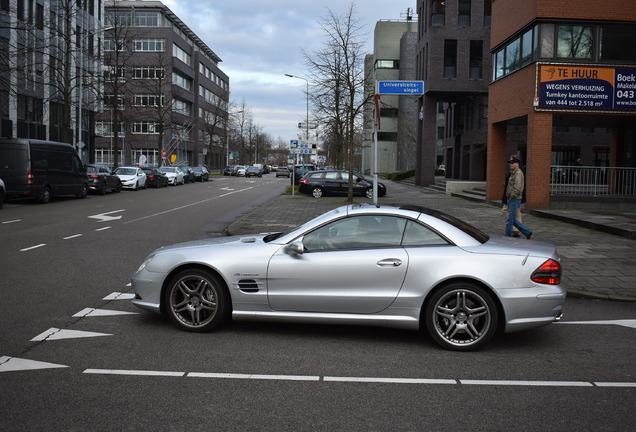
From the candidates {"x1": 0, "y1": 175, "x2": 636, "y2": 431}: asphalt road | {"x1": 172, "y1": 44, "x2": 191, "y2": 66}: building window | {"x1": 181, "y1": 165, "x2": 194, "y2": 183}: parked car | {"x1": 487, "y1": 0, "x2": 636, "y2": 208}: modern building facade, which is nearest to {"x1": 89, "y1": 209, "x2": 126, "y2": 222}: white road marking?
{"x1": 0, "y1": 175, "x2": 636, "y2": 431}: asphalt road

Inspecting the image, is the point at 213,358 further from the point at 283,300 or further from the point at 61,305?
the point at 61,305

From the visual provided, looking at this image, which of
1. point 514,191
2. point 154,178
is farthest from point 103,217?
point 154,178

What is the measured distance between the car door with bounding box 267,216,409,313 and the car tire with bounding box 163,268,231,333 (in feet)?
1.71

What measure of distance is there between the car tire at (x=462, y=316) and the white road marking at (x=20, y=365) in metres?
3.28

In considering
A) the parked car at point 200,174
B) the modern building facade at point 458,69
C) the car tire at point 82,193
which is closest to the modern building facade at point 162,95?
the parked car at point 200,174

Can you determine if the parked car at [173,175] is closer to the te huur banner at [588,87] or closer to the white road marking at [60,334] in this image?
the te huur banner at [588,87]

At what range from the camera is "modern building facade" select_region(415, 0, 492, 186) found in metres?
40.4

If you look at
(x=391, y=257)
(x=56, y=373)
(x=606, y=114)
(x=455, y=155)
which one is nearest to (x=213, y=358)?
(x=56, y=373)

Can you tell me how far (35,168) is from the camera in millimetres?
22891

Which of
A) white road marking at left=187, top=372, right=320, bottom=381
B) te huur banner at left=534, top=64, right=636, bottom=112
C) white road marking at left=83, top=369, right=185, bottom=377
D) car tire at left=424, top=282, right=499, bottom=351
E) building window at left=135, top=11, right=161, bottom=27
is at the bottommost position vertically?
white road marking at left=187, top=372, right=320, bottom=381

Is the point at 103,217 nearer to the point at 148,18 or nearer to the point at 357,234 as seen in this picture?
the point at 357,234

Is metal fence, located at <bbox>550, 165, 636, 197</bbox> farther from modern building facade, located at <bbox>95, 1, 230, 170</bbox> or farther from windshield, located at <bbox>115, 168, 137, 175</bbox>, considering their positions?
modern building facade, located at <bbox>95, 1, 230, 170</bbox>

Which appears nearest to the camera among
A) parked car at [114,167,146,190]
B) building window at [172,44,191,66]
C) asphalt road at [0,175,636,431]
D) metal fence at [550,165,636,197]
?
asphalt road at [0,175,636,431]

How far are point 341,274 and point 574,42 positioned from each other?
17.3 m
